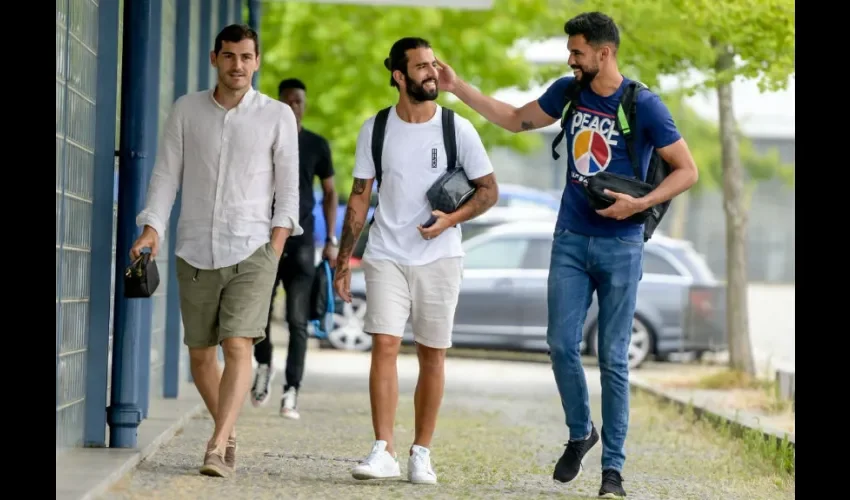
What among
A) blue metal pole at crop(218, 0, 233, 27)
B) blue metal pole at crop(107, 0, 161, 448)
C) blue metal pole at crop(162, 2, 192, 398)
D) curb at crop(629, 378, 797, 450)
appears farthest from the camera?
blue metal pole at crop(218, 0, 233, 27)

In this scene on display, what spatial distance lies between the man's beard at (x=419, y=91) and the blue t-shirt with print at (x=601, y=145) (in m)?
0.64

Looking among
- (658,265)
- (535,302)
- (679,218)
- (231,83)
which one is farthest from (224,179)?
(679,218)

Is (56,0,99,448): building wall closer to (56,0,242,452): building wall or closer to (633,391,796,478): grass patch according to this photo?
(56,0,242,452): building wall

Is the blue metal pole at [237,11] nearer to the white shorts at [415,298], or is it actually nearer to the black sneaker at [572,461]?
the white shorts at [415,298]

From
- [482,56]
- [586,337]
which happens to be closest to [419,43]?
[586,337]

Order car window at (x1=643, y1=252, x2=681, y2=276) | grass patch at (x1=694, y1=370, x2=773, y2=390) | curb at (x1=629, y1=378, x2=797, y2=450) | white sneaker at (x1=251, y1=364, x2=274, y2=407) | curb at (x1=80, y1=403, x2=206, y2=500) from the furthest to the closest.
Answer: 1. car window at (x1=643, y1=252, x2=681, y2=276)
2. grass patch at (x1=694, y1=370, x2=773, y2=390)
3. white sneaker at (x1=251, y1=364, x2=274, y2=407)
4. curb at (x1=629, y1=378, x2=797, y2=450)
5. curb at (x1=80, y1=403, x2=206, y2=500)

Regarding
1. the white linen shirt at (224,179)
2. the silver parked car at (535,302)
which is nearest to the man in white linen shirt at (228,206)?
the white linen shirt at (224,179)

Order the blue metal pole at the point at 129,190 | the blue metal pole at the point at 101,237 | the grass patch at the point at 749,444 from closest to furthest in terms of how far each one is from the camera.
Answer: the blue metal pole at the point at 129,190 < the blue metal pole at the point at 101,237 < the grass patch at the point at 749,444

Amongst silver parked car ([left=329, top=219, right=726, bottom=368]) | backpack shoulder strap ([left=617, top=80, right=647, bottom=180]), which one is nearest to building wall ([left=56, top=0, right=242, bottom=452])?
backpack shoulder strap ([left=617, top=80, right=647, bottom=180])

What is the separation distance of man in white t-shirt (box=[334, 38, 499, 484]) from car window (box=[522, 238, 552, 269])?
11.9 metres

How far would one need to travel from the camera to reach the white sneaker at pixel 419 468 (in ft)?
25.3

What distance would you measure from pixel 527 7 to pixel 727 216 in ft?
34.3

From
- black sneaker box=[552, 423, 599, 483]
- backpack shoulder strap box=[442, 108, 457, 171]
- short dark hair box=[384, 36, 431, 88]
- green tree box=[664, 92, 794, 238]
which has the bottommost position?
black sneaker box=[552, 423, 599, 483]

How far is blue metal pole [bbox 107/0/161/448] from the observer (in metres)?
8.32
